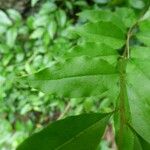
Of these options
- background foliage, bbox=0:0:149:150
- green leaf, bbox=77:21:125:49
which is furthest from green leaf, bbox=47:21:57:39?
green leaf, bbox=77:21:125:49

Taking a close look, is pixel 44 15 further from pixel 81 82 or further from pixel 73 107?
pixel 81 82

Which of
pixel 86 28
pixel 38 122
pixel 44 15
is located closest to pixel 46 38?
pixel 44 15

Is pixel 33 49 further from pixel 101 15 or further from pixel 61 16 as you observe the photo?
pixel 101 15

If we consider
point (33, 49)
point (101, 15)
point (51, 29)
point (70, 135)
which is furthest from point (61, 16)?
point (70, 135)

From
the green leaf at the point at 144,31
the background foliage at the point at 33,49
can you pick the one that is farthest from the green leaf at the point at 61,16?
the green leaf at the point at 144,31

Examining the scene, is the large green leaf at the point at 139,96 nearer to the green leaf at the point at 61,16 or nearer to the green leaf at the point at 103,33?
the green leaf at the point at 103,33

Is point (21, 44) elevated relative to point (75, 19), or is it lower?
lower
